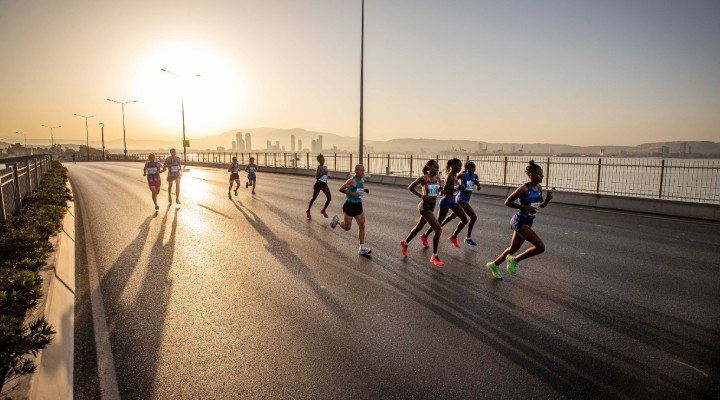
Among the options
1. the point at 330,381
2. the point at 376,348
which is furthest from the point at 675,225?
the point at 330,381

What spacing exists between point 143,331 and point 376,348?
8.69ft

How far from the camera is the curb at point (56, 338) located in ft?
9.75

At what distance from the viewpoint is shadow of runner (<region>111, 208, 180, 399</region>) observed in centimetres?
346

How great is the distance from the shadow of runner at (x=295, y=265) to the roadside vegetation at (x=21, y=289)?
293cm

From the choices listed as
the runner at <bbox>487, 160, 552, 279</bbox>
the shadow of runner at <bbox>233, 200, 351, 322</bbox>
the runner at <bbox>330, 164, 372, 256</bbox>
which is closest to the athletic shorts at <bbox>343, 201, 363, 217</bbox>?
the runner at <bbox>330, 164, 372, 256</bbox>

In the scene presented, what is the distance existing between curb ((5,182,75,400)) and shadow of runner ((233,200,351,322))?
2732 mm

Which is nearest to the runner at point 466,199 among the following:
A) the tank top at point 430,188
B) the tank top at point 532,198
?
the tank top at point 430,188

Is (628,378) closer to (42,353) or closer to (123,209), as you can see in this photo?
(42,353)

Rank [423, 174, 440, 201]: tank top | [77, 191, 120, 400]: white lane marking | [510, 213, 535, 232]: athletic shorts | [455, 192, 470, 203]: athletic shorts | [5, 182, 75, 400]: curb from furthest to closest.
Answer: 1. [455, 192, 470, 203]: athletic shorts
2. [423, 174, 440, 201]: tank top
3. [510, 213, 535, 232]: athletic shorts
4. [77, 191, 120, 400]: white lane marking
5. [5, 182, 75, 400]: curb

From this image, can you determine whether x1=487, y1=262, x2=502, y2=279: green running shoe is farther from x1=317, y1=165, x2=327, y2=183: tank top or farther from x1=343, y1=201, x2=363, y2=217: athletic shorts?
x1=317, y1=165, x2=327, y2=183: tank top

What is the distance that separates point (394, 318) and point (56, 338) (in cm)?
354

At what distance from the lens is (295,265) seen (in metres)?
7.00

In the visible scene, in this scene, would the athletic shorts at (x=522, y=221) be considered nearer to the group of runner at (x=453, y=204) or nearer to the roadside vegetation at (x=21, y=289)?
the group of runner at (x=453, y=204)

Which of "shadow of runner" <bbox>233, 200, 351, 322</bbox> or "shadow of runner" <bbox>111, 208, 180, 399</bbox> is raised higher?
"shadow of runner" <bbox>233, 200, 351, 322</bbox>
